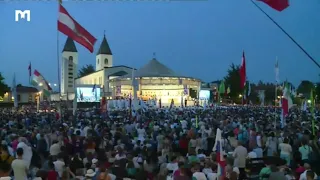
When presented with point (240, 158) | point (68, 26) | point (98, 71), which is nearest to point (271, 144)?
point (240, 158)

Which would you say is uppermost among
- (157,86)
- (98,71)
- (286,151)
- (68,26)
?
(98,71)

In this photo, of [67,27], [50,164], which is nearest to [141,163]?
[50,164]

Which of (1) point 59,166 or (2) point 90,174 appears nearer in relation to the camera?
(2) point 90,174

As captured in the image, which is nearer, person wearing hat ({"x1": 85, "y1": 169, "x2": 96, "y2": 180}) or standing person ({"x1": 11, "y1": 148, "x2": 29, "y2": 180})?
standing person ({"x1": 11, "y1": 148, "x2": 29, "y2": 180})

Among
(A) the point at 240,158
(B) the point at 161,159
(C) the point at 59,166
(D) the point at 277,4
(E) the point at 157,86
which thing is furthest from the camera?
(E) the point at 157,86

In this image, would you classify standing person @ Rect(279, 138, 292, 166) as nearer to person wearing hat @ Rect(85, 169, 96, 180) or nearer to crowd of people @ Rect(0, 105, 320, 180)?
crowd of people @ Rect(0, 105, 320, 180)

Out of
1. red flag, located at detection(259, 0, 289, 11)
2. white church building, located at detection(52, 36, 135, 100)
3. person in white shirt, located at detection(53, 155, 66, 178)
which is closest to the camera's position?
person in white shirt, located at detection(53, 155, 66, 178)

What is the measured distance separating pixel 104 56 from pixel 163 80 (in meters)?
32.3

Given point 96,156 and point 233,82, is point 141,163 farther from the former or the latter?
point 233,82

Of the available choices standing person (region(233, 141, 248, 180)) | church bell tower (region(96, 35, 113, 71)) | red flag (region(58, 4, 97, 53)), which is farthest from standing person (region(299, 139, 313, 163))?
church bell tower (region(96, 35, 113, 71))

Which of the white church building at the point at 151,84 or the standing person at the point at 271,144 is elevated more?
the white church building at the point at 151,84

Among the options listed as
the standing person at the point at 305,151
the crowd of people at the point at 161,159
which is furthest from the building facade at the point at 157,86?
the standing person at the point at 305,151

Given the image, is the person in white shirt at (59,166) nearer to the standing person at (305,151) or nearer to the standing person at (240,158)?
the standing person at (240,158)

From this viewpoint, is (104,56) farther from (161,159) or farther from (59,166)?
(59,166)
